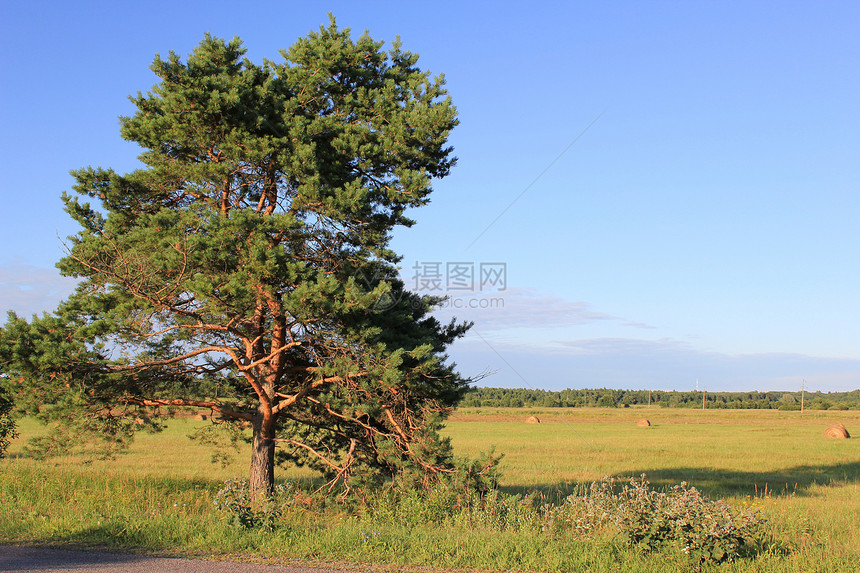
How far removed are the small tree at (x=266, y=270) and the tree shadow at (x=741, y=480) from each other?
6.24 metres

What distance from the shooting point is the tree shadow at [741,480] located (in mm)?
17406

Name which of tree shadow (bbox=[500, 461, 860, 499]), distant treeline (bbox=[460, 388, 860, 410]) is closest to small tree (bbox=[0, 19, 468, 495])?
tree shadow (bbox=[500, 461, 860, 499])

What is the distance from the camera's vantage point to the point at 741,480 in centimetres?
2022

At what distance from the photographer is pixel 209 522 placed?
8.47 metres

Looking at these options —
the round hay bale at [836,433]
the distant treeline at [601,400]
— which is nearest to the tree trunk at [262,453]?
the round hay bale at [836,433]

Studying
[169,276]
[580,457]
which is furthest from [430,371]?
[580,457]

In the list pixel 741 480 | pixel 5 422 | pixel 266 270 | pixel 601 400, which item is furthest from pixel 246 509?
pixel 601 400

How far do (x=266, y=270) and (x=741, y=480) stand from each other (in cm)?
1783

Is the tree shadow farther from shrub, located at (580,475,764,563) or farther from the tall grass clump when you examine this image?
Result: shrub, located at (580,475,764,563)

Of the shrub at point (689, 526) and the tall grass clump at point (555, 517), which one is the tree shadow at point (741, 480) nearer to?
the tall grass clump at point (555, 517)

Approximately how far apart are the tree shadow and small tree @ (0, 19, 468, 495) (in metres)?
6.24

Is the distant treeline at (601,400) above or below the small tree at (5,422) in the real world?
below

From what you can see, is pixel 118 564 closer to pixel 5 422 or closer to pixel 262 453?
pixel 262 453

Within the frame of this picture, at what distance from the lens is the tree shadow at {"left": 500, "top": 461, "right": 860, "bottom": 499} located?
17.4 metres
